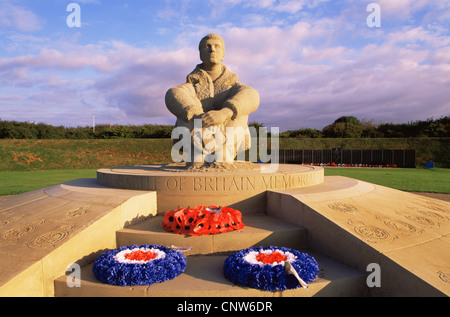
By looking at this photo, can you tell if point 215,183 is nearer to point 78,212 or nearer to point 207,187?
point 207,187

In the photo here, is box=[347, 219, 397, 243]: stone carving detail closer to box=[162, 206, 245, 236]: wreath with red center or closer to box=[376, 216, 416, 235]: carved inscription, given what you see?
box=[376, 216, 416, 235]: carved inscription

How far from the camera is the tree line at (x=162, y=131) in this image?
98.2 ft

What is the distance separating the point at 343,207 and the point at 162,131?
3069cm

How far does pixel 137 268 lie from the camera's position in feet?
9.73

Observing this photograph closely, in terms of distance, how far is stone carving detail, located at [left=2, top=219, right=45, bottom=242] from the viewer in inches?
144

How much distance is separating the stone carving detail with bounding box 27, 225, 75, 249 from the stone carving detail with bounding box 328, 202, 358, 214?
3.65 m

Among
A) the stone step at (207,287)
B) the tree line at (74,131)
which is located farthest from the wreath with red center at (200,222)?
the tree line at (74,131)

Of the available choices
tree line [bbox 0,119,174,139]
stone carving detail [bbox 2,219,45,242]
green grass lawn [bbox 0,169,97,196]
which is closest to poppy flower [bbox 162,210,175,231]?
stone carving detail [bbox 2,219,45,242]

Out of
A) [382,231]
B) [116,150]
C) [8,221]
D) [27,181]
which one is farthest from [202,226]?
[116,150]

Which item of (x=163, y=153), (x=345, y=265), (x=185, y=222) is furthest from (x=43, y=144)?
(x=345, y=265)

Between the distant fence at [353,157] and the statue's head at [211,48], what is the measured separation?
18.0 metres

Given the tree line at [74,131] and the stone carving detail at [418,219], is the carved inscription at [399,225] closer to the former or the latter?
the stone carving detail at [418,219]

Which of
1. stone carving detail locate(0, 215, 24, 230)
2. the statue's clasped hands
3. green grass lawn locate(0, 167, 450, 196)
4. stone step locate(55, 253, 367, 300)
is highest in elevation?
the statue's clasped hands

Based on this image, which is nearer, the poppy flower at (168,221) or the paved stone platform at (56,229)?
the paved stone platform at (56,229)
